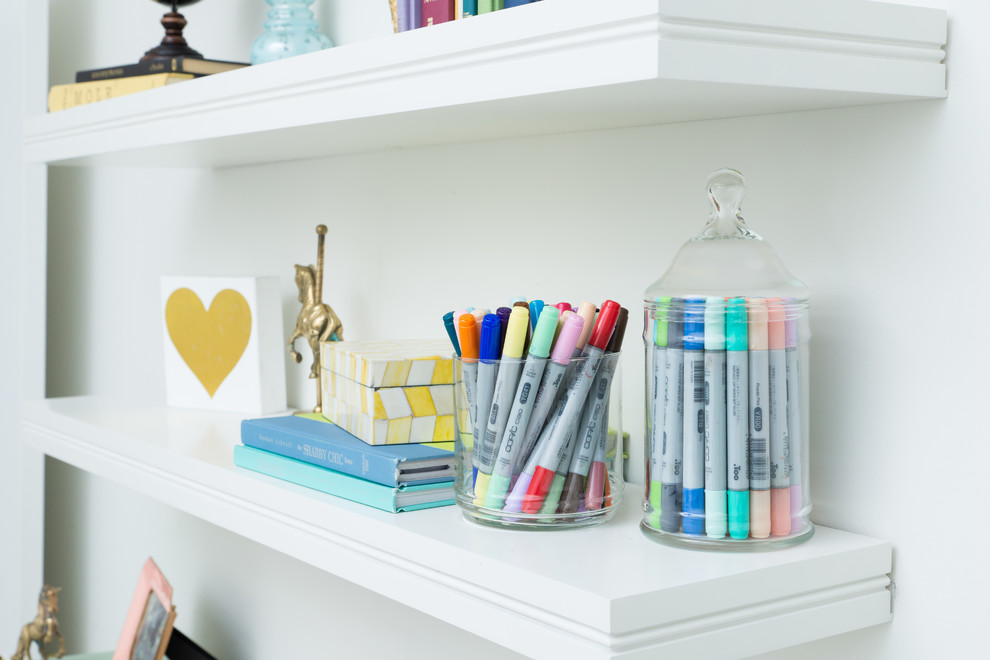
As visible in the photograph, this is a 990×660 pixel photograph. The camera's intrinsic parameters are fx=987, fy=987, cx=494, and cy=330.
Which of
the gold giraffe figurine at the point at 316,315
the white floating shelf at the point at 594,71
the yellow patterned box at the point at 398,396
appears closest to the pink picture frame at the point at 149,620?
the gold giraffe figurine at the point at 316,315

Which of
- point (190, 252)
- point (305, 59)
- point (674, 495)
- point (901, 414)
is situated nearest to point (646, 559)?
point (674, 495)

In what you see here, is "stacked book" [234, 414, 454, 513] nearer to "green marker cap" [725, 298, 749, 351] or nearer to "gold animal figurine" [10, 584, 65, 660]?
"green marker cap" [725, 298, 749, 351]

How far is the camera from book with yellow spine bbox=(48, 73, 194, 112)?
0.93m

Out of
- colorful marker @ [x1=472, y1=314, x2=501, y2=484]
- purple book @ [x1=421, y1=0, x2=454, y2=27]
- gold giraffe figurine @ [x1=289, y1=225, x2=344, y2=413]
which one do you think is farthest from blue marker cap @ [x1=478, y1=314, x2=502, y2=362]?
gold giraffe figurine @ [x1=289, y1=225, x2=344, y2=413]

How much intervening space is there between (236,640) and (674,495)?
0.80 meters

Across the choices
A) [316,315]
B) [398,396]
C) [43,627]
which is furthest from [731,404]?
[43,627]

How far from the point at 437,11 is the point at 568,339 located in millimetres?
245

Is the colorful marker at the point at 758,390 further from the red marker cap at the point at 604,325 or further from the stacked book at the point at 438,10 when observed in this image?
the stacked book at the point at 438,10

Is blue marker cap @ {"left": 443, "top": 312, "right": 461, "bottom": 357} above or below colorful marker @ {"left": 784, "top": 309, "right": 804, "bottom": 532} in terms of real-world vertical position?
above

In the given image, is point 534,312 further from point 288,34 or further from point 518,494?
point 288,34

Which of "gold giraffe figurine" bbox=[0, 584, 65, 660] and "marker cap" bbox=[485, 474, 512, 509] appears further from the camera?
"gold giraffe figurine" bbox=[0, 584, 65, 660]

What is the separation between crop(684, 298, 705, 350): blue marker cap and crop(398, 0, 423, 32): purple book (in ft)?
0.93

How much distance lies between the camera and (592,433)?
0.58 m

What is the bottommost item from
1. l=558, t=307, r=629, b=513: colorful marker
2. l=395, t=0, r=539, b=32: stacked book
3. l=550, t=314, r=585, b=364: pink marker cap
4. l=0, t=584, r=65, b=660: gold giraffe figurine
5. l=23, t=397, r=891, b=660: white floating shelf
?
l=0, t=584, r=65, b=660: gold giraffe figurine
